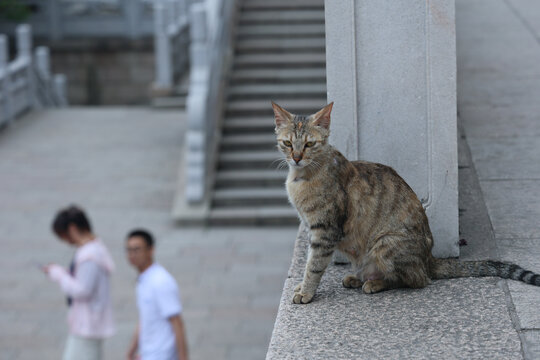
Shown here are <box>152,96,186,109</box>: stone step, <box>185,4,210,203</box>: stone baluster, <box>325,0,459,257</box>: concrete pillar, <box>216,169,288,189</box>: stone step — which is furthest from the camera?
<box>152,96,186,109</box>: stone step

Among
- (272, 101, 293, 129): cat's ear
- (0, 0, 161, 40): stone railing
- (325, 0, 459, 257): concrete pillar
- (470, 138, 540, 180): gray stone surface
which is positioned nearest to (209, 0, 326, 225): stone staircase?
(470, 138, 540, 180): gray stone surface

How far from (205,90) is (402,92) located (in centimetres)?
833

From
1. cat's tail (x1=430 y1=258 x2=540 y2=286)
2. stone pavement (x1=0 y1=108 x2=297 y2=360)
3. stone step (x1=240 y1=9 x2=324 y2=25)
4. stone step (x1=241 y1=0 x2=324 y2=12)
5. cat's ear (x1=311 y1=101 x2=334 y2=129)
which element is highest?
stone step (x1=241 y1=0 x2=324 y2=12)

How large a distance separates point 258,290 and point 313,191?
5.65 m

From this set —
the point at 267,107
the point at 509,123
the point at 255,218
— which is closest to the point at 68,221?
the point at 509,123

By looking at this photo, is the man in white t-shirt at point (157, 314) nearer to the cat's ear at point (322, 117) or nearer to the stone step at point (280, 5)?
the cat's ear at point (322, 117)

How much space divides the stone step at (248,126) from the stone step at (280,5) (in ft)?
8.91

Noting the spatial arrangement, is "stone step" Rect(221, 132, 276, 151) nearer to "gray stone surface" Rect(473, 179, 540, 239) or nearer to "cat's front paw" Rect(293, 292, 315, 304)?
"gray stone surface" Rect(473, 179, 540, 239)

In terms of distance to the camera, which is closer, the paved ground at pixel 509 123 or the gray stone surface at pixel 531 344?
the gray stone surface at pixel 531 344

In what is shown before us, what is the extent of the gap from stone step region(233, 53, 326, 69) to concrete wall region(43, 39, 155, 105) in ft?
37.2

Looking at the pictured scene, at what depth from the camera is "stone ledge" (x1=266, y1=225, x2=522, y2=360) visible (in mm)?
3996

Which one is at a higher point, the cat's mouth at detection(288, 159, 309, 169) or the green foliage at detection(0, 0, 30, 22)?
the green foliage at detection(0, 0, 30, 22)

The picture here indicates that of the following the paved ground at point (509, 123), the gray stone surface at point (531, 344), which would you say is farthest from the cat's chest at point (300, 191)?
the gray stone surface at point (531, 344)

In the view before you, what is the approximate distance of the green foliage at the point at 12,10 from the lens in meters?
24.0
